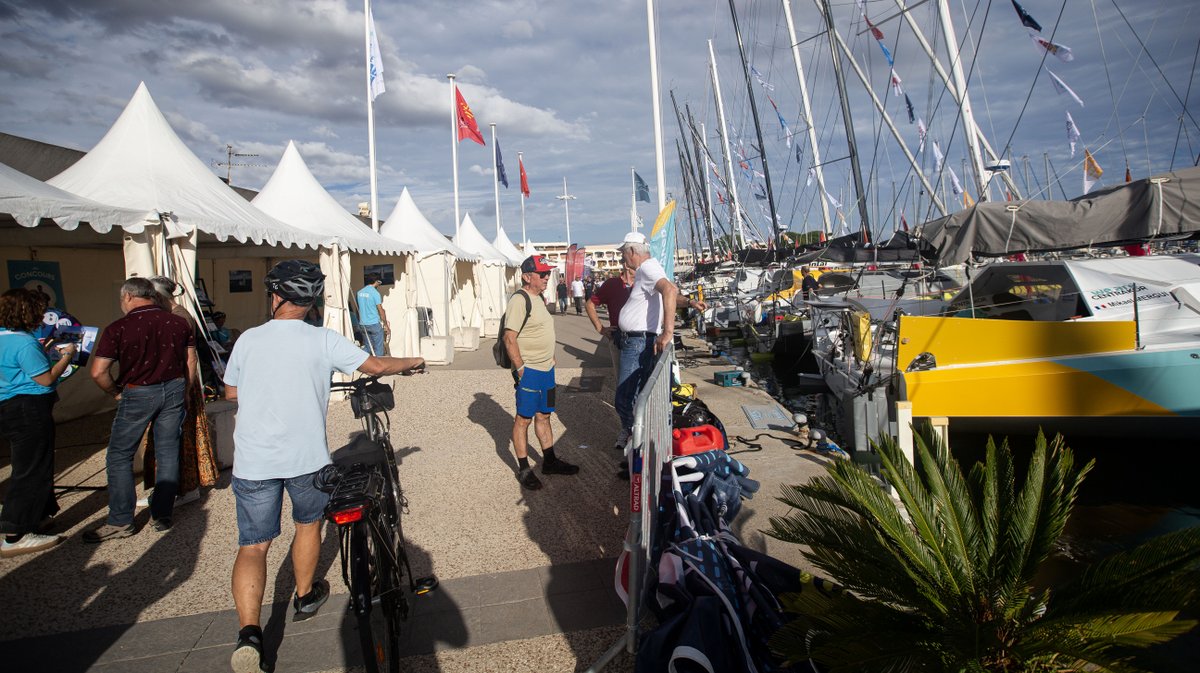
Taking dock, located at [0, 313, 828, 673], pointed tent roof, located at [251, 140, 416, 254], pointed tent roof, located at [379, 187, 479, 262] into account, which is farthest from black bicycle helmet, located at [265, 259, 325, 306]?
pointed tent roof, located at [379, 187, 479, 262]

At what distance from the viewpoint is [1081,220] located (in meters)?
8.43

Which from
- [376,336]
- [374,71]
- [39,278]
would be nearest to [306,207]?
[376,336]

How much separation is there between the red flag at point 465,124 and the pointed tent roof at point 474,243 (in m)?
3.64

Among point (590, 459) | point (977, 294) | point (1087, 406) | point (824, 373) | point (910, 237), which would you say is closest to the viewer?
point (1087, 406)

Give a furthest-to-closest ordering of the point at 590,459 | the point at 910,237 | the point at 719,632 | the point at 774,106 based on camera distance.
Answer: the point at 774,106, the point at 910,237, the point at 590,459, the point at 719,632

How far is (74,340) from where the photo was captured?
474cm

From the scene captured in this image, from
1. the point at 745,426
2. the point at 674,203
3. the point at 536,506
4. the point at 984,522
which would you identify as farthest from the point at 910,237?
the point at 984,522

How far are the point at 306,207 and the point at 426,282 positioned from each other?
4.50 m

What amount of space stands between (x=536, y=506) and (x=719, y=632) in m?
2.78

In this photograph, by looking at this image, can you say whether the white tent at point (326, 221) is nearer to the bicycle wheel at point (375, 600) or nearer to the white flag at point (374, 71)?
the white flag at point (374, 71)

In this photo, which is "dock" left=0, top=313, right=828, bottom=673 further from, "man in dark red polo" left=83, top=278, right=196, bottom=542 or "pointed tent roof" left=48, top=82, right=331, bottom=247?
"pointed tent roof" left=48, top=82, right=331, bottom=247

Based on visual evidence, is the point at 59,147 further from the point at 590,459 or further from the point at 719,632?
the point at 719,632

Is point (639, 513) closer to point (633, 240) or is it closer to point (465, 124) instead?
point (633, 240)

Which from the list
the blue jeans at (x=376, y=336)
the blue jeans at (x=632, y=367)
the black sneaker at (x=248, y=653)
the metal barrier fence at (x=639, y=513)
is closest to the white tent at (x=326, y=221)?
the blue jeans at (x=376, y=336)
